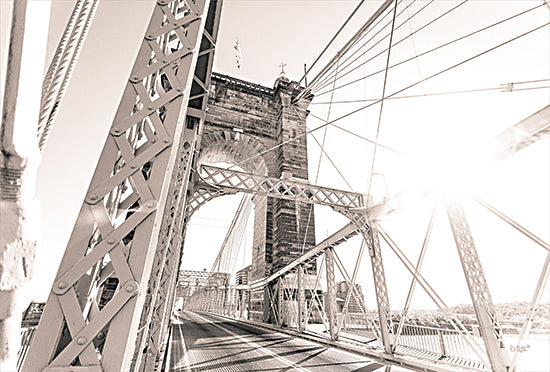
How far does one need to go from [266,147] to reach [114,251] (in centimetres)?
1528

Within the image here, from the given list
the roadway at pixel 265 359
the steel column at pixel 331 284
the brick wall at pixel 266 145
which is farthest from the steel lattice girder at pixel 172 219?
the brick wall at pixel 266 145

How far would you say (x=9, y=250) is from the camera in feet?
1.89

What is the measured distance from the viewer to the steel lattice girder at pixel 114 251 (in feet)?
4.24

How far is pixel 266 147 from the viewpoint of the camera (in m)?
16.5

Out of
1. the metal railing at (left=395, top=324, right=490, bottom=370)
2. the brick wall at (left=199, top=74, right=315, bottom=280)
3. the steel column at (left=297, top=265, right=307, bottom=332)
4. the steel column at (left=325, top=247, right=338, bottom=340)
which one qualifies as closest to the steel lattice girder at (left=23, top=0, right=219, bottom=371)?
the metal railing at (left=395, top=324, right=490, bottom=370)

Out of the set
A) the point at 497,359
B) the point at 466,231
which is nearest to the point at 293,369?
the point at 497,359

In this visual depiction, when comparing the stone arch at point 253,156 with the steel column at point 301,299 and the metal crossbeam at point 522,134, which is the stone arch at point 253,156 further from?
the metal crossbeam at point 522,134

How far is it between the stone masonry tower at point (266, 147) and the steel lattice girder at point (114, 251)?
1235 centimetres

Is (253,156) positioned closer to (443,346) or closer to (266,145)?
(266,145)

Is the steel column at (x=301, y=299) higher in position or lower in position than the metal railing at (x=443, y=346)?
higher

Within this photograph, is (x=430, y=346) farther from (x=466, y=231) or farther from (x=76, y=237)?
(x=76, y=237)

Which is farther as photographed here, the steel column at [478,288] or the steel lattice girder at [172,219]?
the steel column at [478,288]

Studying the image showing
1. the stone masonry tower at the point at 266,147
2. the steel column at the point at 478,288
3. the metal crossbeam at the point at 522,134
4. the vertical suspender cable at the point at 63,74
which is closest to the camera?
the vertical suspender cable at the point at 63,74

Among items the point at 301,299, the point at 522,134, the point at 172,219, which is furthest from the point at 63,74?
the point at 301,299
